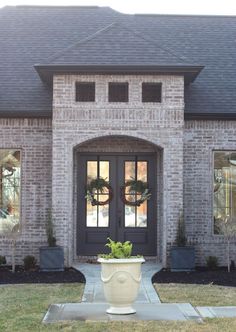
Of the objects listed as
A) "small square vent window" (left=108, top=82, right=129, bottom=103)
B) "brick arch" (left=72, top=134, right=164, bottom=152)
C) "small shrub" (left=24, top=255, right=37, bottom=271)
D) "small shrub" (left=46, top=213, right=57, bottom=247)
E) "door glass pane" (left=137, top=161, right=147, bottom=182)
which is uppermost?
"small square vent window" (left=108, top=82, right=129, bottom=103)

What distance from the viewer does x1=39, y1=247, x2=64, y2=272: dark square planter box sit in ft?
43.9

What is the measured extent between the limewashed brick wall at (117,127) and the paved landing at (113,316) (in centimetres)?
430

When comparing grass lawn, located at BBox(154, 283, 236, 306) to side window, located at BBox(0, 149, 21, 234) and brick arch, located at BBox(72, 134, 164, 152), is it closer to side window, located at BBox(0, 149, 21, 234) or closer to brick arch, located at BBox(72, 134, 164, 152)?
brick arch, located at BBox(72, 134, 164, 152)

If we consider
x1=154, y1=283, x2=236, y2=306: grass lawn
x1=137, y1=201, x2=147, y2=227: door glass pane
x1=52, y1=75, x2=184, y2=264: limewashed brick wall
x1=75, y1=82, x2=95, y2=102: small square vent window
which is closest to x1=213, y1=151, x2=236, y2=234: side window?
x1=52, y1=75, x2=184, y2=264: limewashed brick wall

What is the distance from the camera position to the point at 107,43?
1452 cm

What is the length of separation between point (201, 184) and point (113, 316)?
6661mm

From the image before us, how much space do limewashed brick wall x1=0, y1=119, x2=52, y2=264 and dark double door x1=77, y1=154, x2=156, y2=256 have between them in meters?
0.91

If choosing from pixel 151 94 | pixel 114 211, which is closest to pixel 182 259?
pixel 114 211

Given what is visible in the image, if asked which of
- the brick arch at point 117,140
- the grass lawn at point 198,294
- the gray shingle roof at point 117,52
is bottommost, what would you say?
the grass lawn at point 198,294

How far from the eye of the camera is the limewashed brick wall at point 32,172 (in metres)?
14.6

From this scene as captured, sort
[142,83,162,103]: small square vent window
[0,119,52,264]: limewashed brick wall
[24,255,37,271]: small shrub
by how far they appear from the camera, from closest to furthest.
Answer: [24,255,37,271]: small shrub → [142,83,162,103]: small square vent window → [0,119,52,264]: limewashed brick wall

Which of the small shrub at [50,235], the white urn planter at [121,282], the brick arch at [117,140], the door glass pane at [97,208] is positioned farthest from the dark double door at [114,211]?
the white urn planter at [121,282]

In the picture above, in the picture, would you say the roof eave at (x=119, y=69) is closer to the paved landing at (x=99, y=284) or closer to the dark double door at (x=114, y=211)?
the dark double door at (x=114, y=211)

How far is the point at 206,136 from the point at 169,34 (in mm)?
4368
